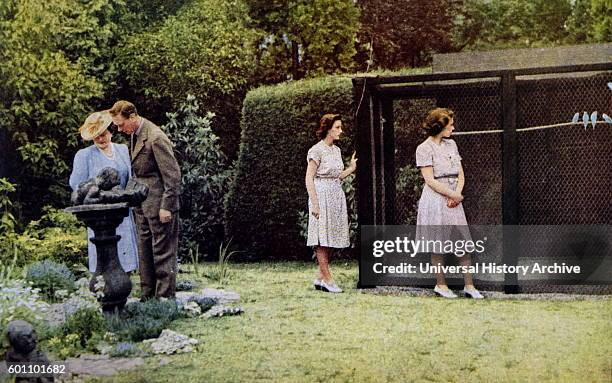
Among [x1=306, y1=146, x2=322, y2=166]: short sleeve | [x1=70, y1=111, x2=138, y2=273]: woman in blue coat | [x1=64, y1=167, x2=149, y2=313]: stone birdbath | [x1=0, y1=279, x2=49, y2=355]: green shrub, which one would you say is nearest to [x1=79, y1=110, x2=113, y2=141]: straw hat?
[x1=70, y1=111, x2=138, y2=273]: woman in blue coat

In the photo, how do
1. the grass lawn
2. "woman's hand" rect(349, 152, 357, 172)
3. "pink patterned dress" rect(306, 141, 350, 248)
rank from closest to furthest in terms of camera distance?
the grass lawn < "pink patterned dress" rect(306, 141, 350, 248) < "woman's hand" rect(349, 152, 357, 172)

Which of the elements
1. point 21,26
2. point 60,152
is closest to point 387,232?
point 60,152

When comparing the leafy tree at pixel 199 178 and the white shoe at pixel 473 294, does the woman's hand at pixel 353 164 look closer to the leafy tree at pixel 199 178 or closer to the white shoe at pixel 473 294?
the leafy tree at pixel 199 178

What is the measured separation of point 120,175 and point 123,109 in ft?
1.27

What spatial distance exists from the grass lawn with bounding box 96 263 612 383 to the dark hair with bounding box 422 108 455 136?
1052 mm

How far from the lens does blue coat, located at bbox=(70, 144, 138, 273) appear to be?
5281 millimetres

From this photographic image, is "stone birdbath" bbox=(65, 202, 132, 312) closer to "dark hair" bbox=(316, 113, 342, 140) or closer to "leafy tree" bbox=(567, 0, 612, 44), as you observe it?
"dark hair" bbox=(316, 113, 342, 140)

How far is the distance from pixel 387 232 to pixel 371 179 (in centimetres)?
41

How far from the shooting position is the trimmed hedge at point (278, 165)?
5746 millimetres

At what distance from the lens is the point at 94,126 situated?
5.34 meters

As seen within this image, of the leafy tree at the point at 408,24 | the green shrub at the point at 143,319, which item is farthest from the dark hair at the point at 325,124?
the green shrub at the point at 143,319

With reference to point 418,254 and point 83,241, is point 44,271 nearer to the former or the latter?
point 83,241

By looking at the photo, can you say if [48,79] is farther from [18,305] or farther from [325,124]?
[325,124]

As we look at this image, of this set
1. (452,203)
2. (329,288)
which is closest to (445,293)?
(452,203)
